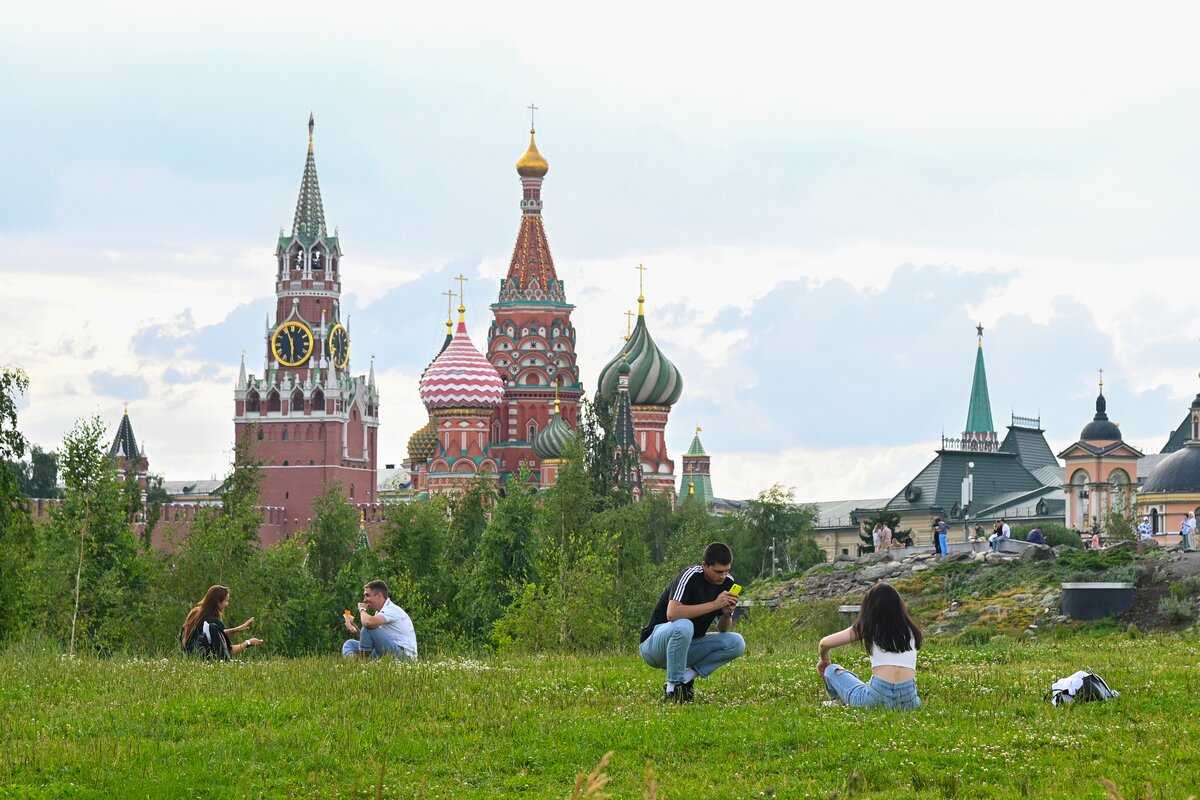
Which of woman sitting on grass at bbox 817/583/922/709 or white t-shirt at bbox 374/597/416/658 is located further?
white t-shirt at bbox 374/597/416/658

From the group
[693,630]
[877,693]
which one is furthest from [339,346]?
[877,693]

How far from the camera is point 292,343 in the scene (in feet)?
445

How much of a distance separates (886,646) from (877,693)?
1.28 feet

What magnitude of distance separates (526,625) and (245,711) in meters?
22.5

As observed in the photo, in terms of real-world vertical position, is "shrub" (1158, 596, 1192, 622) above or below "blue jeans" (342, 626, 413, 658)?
below

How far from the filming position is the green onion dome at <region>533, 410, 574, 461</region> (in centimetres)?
10681

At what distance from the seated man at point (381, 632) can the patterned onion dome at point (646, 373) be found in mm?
90780

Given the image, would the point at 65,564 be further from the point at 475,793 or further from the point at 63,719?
the point at 475,793

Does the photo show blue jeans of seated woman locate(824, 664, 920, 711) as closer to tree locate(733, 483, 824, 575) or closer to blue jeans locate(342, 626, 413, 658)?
blue jeans locate(342, 626, 413, 658)

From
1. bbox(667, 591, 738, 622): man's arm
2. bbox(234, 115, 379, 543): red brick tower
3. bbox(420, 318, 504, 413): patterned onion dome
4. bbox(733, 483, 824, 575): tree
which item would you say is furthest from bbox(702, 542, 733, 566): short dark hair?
bbox(234, 115, 379, 543): red brick tower

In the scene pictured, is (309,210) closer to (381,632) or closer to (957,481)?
(957,481)

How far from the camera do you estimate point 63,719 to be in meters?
12.3

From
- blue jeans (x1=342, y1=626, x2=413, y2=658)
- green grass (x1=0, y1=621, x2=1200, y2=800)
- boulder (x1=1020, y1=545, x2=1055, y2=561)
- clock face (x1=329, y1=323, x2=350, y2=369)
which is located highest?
clock face (x1=329, y1=323, x2=350, y2=369)

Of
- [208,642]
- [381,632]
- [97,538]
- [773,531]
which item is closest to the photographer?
[208,642]
